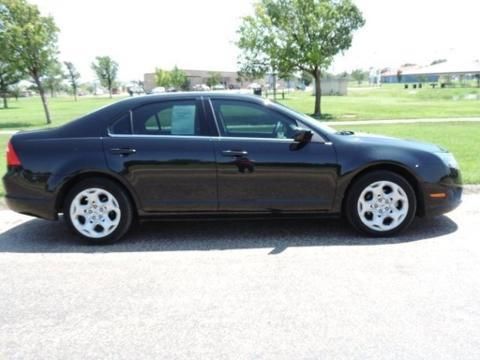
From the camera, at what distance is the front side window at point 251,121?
14.6 feet

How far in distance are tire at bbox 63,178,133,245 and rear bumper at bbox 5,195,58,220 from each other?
0.15m

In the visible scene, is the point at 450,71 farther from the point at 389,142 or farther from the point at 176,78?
the point at 389,142

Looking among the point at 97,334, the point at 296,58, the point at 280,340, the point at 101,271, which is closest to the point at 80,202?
the point at 101,271

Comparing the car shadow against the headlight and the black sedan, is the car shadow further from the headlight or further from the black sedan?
the headlight

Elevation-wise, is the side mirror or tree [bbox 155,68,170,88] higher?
tree [bbox 155,68,170,88]

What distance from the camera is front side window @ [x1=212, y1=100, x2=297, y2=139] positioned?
4.45m

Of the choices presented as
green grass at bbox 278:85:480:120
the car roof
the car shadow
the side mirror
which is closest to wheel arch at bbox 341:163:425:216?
the car shadow

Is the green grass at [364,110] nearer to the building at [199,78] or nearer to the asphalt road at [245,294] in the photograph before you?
the asphalt road at [245,294]

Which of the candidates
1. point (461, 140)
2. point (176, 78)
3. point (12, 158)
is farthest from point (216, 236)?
point (176, 78)

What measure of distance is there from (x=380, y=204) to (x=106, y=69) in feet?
269

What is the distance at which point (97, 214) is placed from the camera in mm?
4449

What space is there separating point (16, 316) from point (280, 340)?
190 centimetres

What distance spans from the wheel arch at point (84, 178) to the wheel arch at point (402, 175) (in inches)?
87.7

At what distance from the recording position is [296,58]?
23.3 m
